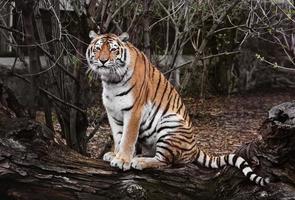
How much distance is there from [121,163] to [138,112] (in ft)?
1.44

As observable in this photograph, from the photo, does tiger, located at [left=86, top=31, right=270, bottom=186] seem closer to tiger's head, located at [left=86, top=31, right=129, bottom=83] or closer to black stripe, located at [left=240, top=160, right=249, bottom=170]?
tiger's head, located at [left=86, top=31, right=129, bottom=83]

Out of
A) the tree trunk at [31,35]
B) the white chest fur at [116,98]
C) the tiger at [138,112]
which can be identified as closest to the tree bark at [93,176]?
the tiger at [138,112]

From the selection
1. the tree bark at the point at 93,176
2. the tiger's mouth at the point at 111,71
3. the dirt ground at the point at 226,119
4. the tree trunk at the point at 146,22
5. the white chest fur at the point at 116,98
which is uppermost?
the tree trunk at the point at 146,22

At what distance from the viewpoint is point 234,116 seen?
11211 mm

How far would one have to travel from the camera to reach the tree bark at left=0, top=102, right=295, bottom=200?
4328 millimetres

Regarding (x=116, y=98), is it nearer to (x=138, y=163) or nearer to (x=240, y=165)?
(x=138, y=163)

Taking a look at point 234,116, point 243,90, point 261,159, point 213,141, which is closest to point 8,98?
point 261,159

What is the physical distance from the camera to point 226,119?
11.0 metres

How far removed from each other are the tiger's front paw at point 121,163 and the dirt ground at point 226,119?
351cm

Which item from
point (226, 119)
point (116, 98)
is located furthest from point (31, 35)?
point (226, 119)

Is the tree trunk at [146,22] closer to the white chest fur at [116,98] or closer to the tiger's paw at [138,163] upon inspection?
the white chest fur at [116,98]

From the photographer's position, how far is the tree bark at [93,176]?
4.33m

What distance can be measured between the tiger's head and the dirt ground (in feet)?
11.4

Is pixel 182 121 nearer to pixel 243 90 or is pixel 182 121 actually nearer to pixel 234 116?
pixel 234 116
